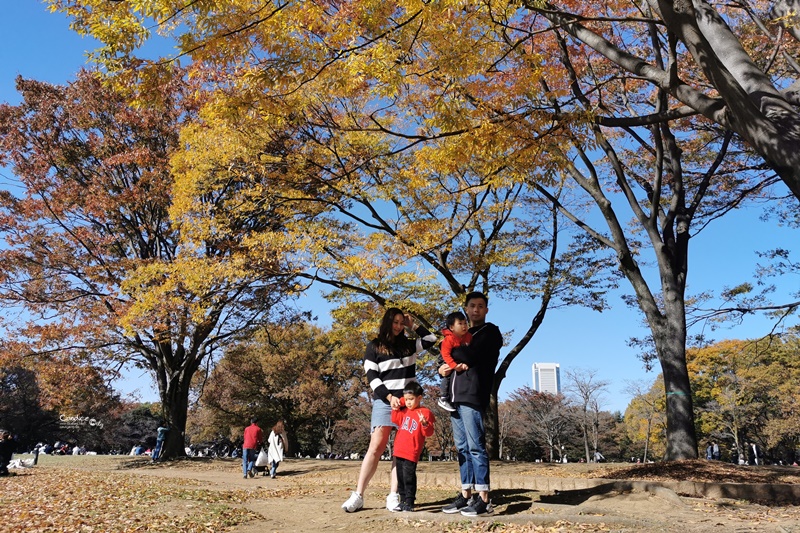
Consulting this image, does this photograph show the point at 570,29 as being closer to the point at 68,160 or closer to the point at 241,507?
the point at 241,507

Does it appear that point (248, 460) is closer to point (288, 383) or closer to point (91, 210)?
point (91, 210)

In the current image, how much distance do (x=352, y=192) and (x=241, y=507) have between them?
677 centimetres

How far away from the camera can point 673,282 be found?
9227 millimetres

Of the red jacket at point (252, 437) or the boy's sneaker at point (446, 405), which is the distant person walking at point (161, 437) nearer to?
the red jacket at point (252, 437)

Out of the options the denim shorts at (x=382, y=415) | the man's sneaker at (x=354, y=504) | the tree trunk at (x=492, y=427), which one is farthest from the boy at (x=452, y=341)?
the tree trunk at (x=492, y=427)

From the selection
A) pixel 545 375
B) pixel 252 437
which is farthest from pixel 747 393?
pixel 545 375

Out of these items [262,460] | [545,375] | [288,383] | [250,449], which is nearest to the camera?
[250,449]

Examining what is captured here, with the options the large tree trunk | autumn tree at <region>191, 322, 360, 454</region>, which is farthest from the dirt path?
autumn tree at <region>191, 322, 360, 454</region>

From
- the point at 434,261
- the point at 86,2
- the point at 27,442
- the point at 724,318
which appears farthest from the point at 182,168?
the point at 27,442

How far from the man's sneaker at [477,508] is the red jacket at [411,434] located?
49cm

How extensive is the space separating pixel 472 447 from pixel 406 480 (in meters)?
0.57

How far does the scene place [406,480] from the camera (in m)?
3.85

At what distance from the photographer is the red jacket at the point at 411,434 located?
12.5 feet

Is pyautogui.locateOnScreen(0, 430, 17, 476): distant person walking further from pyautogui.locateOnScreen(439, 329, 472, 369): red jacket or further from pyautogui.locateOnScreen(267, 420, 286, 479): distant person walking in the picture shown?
pyautogui.locateOnScreen(439, 329, 472, 369): red jacket
